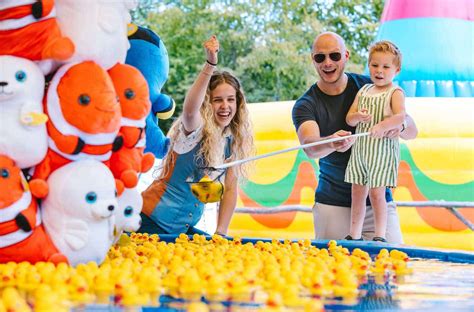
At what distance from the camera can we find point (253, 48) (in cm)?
1373

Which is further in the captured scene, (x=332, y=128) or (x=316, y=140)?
(x=332, y=128)

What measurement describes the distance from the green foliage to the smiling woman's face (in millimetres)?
9658

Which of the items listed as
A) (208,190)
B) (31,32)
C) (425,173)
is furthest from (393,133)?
(425,173)

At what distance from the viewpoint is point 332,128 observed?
392cm

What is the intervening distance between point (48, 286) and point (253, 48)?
38.5 feet

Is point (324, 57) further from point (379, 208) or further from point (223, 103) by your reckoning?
point (379, 208)

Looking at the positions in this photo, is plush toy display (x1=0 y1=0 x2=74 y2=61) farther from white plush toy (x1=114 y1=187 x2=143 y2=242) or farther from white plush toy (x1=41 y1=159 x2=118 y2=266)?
white plush toy (x1=114 y1=187 x2=143 y2=242)

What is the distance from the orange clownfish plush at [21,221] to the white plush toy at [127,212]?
0.25 m

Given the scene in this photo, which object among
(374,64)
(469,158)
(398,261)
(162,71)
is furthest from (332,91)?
(469,158)

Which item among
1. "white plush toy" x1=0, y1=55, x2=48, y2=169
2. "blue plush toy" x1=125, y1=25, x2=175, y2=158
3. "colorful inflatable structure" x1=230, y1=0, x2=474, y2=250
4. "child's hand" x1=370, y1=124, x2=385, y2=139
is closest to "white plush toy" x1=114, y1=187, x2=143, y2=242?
"white plush toy" x1=0, y1=55, x2=48, y2=169

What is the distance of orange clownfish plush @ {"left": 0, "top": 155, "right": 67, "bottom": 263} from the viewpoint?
2.45 meters

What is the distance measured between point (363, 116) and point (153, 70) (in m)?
0.95

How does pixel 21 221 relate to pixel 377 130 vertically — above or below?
below

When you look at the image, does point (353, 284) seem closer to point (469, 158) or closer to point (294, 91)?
point (469, 158)
